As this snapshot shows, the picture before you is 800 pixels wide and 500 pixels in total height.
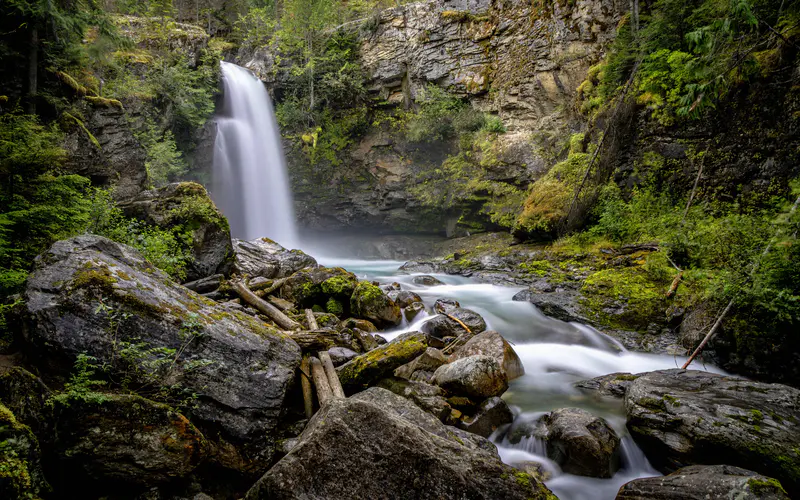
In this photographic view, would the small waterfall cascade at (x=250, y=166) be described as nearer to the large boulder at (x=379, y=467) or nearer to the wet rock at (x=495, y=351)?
the wet rock at (x=495, y=351)

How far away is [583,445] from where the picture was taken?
339cm

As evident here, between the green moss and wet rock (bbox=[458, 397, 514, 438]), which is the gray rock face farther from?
the green moss

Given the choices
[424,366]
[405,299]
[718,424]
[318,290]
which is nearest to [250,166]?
[318,290]

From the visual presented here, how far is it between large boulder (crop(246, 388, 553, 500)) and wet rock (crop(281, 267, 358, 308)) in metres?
4.85

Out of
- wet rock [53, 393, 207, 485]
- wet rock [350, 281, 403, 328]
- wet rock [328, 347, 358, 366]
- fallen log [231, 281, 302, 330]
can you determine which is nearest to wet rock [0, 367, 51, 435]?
wet rock [53, 393, 207, 485]

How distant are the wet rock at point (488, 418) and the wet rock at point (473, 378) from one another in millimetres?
172

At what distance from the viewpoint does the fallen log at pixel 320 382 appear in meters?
3.65

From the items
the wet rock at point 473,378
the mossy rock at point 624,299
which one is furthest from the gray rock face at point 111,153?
the mossy rock at point 624,299

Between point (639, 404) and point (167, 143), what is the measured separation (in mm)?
19567

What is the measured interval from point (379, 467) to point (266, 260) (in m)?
7.89

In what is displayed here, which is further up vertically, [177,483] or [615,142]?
[615,142]

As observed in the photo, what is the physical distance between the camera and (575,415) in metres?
3.80

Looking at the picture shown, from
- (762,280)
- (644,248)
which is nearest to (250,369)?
(762,280)

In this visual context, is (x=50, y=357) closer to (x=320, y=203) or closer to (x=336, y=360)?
(x=336, y=360)
